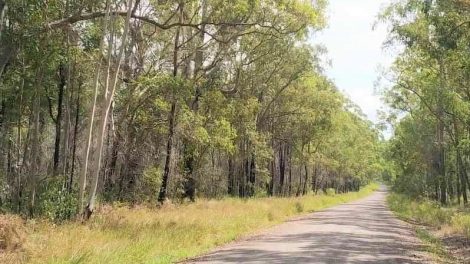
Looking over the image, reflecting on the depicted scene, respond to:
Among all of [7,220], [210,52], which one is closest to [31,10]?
[7,220]

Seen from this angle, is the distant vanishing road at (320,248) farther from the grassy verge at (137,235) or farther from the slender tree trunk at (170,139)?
the slender tree trunk at (170,139)

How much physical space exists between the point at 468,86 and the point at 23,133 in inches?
1134

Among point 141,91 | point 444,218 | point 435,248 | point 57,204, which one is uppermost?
point 141,91

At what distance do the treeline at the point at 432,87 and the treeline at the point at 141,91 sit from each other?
515 cm

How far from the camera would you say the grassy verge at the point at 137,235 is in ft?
36.5

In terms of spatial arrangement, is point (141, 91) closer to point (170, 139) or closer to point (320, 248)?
point (170, 139)

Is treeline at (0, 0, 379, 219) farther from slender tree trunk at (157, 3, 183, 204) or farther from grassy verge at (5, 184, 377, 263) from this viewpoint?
grassy verge at (5, 184, 377, 263)

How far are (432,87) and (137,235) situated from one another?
83.0 feet

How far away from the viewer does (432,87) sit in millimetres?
33656

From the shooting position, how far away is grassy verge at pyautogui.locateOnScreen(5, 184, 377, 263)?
438 inches

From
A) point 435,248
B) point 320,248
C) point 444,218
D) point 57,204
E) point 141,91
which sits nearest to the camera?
point 320,248

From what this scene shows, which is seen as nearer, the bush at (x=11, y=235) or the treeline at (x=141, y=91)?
the bush at (x=11, y=235)

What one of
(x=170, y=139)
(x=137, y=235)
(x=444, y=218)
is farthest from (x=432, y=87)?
(x=137, y=235)

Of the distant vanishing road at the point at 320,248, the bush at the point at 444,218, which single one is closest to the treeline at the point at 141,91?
the distant vanishing road at the point at 320,248
